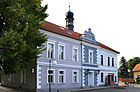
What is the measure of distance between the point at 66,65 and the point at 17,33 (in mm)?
12135

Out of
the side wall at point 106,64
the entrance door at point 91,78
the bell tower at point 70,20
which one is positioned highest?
the bell tower at point 70,20

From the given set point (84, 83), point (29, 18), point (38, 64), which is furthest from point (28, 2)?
point (84, 83)

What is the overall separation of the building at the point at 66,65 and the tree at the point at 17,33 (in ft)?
17.0

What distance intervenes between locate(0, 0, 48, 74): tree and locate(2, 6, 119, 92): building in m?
5.19

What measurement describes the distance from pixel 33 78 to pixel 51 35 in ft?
17.5

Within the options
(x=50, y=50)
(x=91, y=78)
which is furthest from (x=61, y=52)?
(x=91, y=78)

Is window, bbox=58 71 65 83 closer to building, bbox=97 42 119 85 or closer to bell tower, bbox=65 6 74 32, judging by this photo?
building, bbox=97 42 119 85

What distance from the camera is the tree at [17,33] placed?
34.8 ft

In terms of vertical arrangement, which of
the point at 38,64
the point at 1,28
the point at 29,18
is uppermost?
the point at 29,18

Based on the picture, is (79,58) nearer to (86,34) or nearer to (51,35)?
(86,34)

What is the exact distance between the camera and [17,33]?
440 inches

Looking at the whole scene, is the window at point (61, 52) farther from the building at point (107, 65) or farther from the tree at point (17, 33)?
the building at point (107, 65)

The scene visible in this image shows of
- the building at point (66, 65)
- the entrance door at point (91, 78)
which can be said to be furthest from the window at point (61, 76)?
the entrance door at point (91, 78)

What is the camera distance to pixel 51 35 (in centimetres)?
2050
